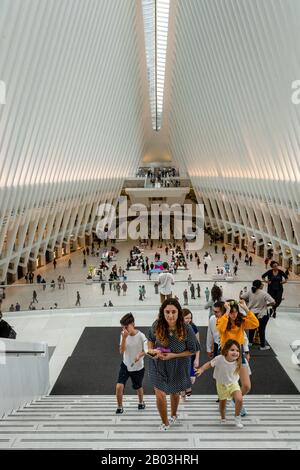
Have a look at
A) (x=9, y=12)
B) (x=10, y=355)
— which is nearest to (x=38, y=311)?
(x=10, y=355)

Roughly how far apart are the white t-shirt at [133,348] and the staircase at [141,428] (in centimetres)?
45

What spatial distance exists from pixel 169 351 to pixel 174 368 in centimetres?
20

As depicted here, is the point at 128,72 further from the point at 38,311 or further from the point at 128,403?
the point at 128,403

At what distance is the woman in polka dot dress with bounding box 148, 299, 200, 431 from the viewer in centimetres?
371

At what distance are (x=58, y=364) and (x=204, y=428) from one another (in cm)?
380

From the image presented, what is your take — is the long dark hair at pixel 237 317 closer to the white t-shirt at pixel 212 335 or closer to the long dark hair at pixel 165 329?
the white t-shirt at pixel 212 335

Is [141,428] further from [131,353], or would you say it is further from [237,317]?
[237,317]

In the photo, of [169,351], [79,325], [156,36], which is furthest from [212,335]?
[156,36]

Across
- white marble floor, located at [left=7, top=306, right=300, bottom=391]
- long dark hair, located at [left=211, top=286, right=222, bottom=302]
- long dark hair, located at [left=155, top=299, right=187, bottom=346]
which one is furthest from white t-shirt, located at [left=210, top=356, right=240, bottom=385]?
white marble floor, located at [left=7, top=306, right=300, bottom=391]

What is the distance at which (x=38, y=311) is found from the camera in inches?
391

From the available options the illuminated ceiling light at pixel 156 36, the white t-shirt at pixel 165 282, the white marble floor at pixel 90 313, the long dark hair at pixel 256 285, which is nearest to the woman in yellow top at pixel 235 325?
the long dark hair at pixel 256 285

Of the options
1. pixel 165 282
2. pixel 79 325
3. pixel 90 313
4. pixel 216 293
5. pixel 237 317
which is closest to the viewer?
pixel 237 317

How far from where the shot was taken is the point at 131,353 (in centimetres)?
470

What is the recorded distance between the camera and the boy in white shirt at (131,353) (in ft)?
14.9
